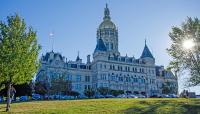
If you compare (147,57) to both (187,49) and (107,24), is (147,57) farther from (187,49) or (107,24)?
(187,49)

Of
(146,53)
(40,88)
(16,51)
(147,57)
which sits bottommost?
(40,88)

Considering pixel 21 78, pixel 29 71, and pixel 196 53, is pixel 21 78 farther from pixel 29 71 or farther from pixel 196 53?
pixel 196 53

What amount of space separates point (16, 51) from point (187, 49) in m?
26.4

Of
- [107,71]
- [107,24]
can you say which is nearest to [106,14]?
[107,24]

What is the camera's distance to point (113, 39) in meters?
139

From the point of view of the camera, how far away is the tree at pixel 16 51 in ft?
97.9

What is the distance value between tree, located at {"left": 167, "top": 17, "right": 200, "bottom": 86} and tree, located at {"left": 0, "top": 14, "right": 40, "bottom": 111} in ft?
78.4

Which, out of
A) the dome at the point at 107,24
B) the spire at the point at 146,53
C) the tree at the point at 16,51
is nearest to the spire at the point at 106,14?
the dome at the point at 107,24

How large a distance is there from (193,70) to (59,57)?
70.3 m

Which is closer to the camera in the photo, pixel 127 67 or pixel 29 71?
pixel 29 71

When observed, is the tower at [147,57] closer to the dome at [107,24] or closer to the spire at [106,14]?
the dome at [107,24]

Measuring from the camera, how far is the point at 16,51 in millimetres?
30000

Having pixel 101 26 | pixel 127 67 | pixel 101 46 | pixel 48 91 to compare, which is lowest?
pixel 48 91

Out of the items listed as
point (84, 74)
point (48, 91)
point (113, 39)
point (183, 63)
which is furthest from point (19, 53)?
point (113, 39)
